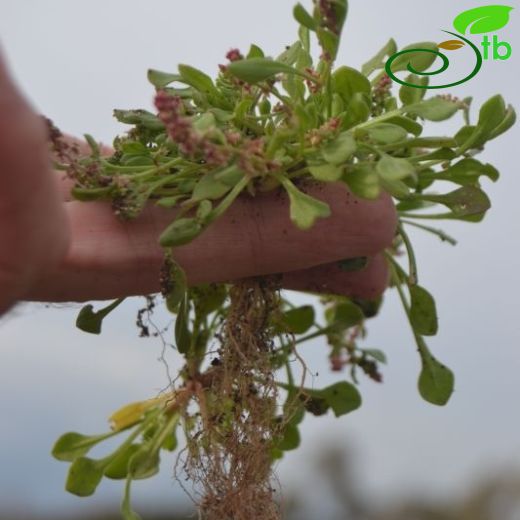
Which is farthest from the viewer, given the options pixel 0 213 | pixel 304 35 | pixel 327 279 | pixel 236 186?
pixel 327 279

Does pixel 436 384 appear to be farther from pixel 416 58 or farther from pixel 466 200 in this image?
pixel 416 58

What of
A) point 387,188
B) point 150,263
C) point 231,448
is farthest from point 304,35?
point 231,448

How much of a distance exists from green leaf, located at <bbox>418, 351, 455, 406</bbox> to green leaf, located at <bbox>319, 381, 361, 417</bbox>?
0.13 meters

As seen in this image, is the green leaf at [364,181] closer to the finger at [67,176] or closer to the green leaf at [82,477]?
the finger at [67,176]

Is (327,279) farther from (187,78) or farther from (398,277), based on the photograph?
(187,78)

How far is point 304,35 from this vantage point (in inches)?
51.6

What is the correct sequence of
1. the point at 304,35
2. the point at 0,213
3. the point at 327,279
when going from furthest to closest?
the point at 327,279 < the point at 304,35 < the point at 0,213

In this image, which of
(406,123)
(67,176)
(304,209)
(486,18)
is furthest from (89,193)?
(486,18)

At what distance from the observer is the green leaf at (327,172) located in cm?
111

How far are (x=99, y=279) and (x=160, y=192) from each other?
0.13m

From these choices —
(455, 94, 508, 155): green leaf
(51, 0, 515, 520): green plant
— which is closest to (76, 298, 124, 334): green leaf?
(51, 0, 515, 520): green plant

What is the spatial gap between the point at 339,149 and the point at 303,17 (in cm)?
16

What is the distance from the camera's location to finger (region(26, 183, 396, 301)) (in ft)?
3.80

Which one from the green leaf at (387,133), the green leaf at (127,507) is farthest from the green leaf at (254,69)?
the green leaf at (127,507)
